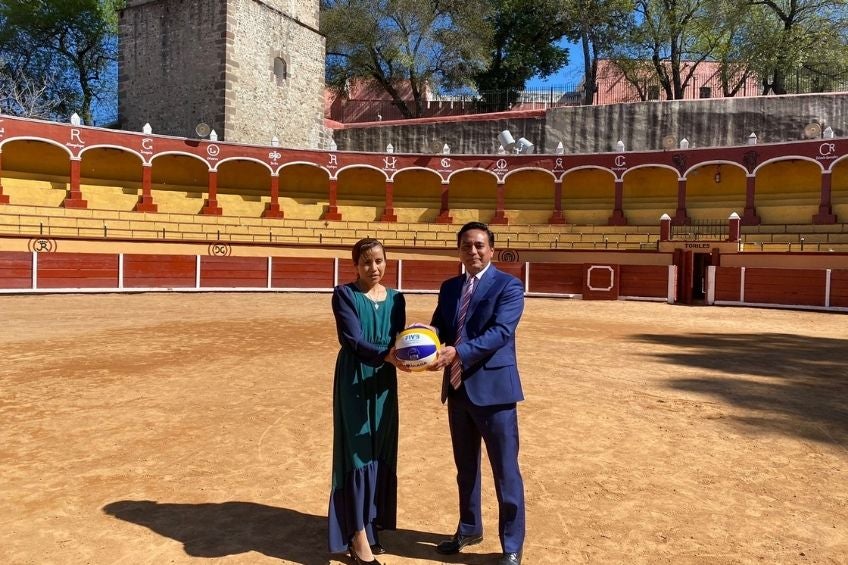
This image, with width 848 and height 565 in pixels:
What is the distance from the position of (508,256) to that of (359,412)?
18.1 metres

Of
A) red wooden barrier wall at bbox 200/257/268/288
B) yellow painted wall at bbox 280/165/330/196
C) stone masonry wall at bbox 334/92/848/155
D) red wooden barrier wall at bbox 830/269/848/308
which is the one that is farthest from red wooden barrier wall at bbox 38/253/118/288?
red wooden barrier wall at bbox 830/269/848/308

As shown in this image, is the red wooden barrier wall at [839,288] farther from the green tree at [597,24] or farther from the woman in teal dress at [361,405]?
the green tree at [597,24]

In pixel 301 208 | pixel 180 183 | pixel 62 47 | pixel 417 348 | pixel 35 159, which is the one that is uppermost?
pixel 62 47

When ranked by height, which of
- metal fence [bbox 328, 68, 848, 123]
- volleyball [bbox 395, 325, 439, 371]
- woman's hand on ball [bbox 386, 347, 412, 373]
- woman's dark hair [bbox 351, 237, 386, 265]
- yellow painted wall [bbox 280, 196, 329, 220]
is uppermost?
metal fence [bbox 328, 68, 848, 123]

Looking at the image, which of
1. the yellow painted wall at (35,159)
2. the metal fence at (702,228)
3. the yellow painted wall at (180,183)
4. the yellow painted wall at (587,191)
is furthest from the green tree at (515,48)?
the yellow painted wall at (35,159)

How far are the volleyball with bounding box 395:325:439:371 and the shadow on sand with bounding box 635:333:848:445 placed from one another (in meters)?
3.64

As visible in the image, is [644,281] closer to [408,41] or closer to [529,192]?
[529,192]

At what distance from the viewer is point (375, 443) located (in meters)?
2.64

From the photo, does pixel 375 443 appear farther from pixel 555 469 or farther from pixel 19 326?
pixel 19 326

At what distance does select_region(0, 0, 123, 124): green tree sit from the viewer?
1309 inches

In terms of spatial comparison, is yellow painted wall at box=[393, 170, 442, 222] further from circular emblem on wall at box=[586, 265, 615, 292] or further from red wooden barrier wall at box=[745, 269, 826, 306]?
red wooden barrier wall at box=[745, 269, 826, 306]

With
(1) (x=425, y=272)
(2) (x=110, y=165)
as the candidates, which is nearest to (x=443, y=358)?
(1) (x=425, y=272)

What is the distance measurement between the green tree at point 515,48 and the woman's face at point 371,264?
1356 inches

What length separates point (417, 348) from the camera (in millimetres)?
2371
